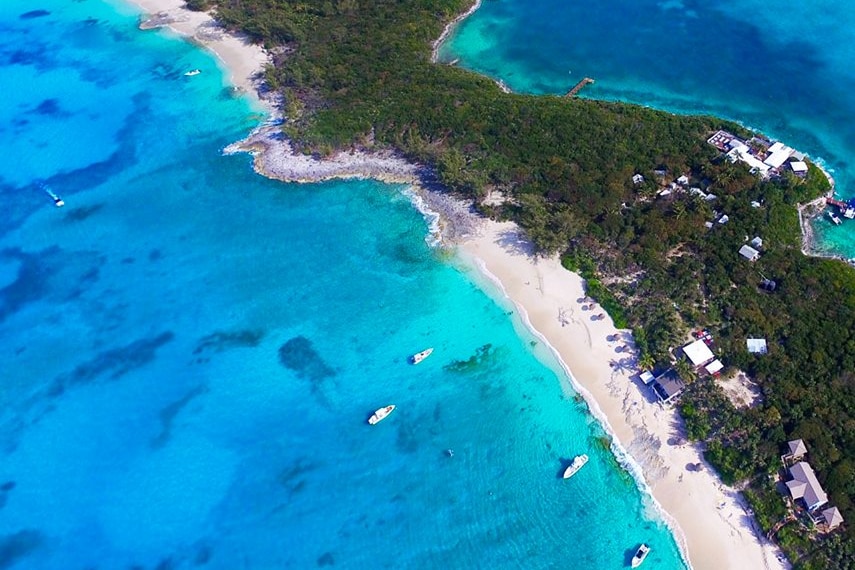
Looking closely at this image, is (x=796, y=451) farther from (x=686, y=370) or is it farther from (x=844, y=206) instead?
(x=844, y=206)

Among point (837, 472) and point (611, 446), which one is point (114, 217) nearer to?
point (611, 446)

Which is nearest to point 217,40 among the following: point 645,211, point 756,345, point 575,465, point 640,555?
point 645,211

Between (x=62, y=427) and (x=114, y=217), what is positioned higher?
(x=114, y=217)

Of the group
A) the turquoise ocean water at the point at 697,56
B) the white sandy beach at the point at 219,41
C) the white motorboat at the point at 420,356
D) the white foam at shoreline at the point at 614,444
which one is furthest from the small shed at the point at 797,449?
the white sandy beach at the point at 219,41

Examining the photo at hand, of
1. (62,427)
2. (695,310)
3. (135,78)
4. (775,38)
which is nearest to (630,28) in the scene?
(775,38)

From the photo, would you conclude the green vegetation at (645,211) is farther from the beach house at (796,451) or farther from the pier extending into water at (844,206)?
the pier extending into water at (844,206)

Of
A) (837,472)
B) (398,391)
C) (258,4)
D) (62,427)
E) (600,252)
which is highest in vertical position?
(258,4)

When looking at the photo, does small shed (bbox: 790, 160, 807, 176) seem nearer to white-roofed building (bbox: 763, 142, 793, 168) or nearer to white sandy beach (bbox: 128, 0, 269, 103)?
white-roofed building (bbox: 763, 142, 793, 168)
